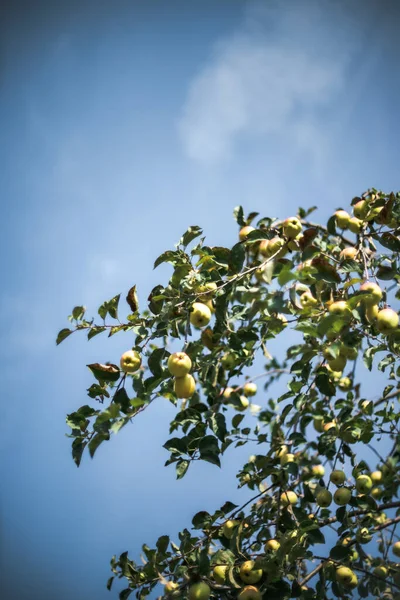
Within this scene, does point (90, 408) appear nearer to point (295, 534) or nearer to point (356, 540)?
point (295, 534)

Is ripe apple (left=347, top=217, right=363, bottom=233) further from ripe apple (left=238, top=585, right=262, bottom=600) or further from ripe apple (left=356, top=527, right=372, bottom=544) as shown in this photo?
ripe apple (left=238, top=585, right=262, bottom=600)

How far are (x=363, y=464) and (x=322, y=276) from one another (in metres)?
1.45

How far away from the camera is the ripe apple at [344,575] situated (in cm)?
231

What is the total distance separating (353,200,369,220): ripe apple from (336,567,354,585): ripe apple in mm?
2014

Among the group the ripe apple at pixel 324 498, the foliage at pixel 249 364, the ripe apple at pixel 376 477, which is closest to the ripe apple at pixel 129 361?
the foliage at pixel 249 364

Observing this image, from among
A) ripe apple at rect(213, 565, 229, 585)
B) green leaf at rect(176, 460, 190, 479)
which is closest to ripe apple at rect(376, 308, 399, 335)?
green leaf at rect(176, 460, 190, 479)

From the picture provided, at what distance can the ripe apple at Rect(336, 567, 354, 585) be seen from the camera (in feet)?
7.57

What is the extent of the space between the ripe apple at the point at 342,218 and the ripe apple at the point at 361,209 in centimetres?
6

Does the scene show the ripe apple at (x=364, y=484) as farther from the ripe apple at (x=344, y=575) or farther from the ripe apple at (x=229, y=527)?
the ripe apple at (x=229, y=527)

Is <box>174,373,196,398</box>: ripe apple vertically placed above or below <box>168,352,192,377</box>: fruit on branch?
below

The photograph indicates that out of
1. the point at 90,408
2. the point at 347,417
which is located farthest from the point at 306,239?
the point at 90,408

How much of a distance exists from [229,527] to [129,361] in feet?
3.39

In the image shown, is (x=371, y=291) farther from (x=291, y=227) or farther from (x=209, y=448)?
(x=209, y=448)

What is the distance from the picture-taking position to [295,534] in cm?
198
